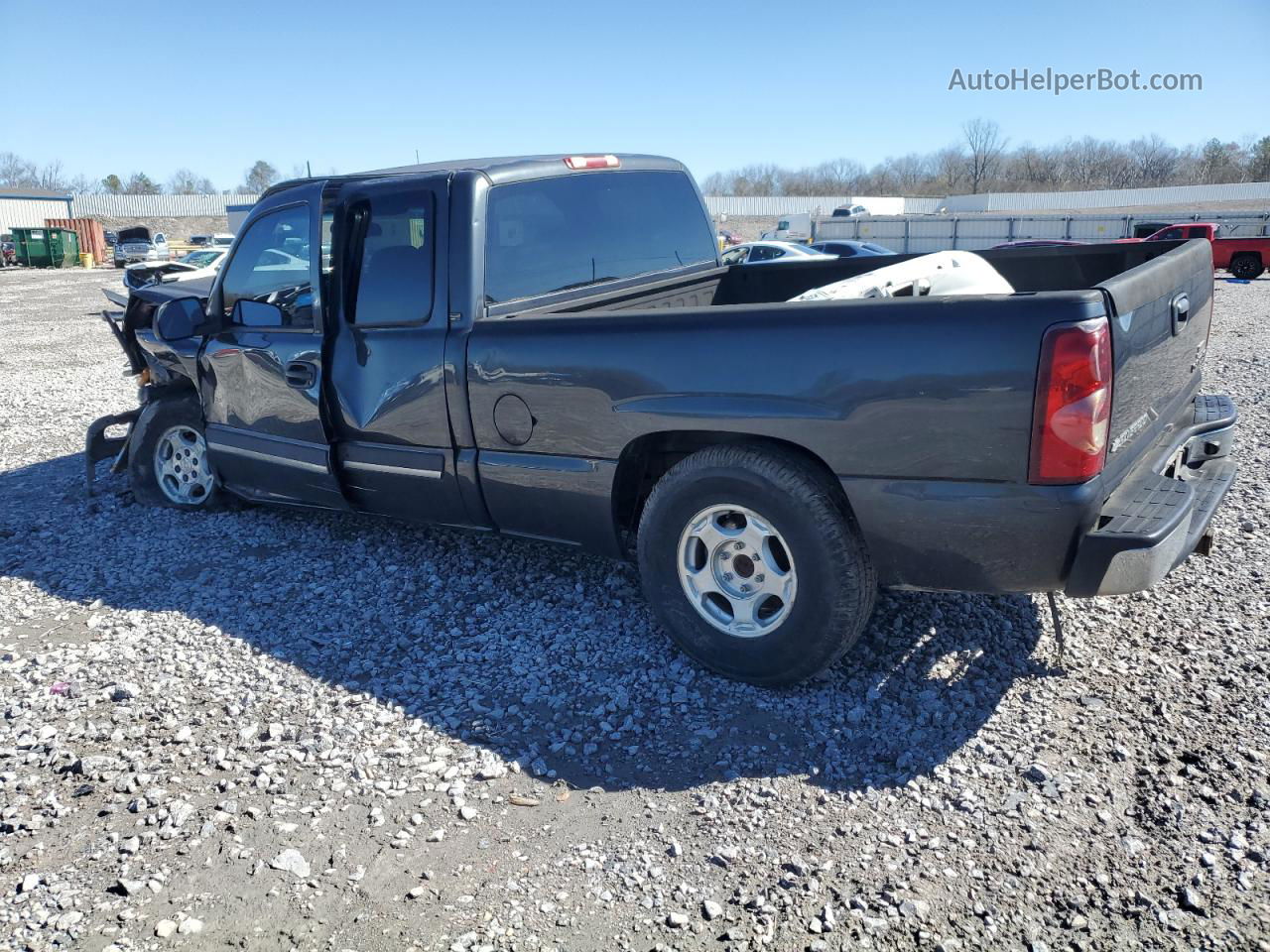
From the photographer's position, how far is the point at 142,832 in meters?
2.93

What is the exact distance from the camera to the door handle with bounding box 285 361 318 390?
468cm

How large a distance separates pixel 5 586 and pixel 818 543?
14.5 feet

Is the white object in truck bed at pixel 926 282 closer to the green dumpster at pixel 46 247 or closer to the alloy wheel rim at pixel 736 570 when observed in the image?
the alloy wheel rim at pixel 736 570

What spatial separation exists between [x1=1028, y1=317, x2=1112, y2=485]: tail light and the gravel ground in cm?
99

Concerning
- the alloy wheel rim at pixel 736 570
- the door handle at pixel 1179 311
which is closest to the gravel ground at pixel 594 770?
the alloy wheel rim at pixel 736 570

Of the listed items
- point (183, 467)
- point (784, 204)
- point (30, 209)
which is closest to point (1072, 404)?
point (183, 467)

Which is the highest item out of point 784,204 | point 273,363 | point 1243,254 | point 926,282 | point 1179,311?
point 784,204

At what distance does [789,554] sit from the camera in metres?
3.35

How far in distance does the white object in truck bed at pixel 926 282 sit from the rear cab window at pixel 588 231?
1071 millimetres

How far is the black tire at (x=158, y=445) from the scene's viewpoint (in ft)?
19.7

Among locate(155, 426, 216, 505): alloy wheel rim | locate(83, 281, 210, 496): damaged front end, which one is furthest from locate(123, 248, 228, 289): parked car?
Answer: locate(155, 426, 216, 505): alloy wheel rim

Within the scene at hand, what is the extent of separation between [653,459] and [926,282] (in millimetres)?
1453

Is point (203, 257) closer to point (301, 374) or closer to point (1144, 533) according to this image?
point (301, 374)

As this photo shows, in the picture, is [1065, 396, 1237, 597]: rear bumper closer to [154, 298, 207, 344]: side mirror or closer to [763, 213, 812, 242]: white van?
[154, 298, 207, 344]: side mirror
